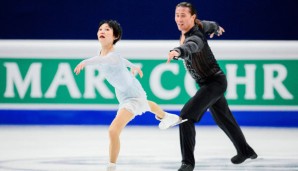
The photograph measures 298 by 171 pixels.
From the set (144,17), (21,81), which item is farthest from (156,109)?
(144,17)

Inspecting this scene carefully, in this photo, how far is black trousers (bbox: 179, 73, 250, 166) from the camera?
5145 mm

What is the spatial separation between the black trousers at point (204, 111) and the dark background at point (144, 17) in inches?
172

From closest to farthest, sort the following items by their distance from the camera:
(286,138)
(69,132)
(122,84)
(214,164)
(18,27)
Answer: (122,84) → (214,164) → (286,138) → (69,132) → (18,27)

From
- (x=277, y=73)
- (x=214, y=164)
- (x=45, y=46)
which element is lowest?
(x=214, y=164)

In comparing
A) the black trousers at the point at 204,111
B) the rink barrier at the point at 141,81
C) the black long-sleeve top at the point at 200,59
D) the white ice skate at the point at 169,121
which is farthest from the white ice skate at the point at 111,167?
the rink barrier at the point at 141,81

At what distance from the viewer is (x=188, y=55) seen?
488 cm

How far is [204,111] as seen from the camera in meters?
5.30

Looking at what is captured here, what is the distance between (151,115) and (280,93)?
5.23ft

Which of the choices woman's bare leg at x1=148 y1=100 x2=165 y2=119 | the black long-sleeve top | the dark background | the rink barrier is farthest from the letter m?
the black long-sleeve top

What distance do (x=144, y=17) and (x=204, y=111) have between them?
4902 mm

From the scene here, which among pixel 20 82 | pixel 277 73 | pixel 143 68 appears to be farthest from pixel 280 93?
pixel 20 82

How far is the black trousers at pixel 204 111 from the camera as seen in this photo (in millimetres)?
5145

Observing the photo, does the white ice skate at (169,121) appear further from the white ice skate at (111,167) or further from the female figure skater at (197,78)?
the white ice skate at (111,167)

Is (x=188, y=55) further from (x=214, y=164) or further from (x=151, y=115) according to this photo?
(x=151, y=115)
